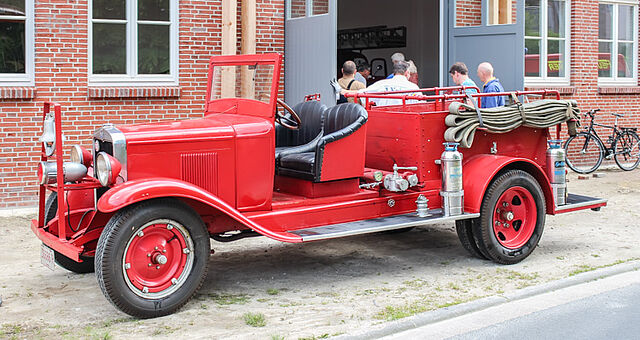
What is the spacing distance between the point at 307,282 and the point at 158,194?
1.69 metres

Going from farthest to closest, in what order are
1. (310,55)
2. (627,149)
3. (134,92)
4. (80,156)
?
(627,149), (310,55), (134,92), (80,156)

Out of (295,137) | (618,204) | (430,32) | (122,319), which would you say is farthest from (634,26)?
(122,319)

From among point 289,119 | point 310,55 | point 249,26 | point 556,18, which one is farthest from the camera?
point 556,18

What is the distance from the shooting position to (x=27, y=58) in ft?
30.8

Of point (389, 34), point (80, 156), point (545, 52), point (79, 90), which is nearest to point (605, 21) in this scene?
point (545, 52)

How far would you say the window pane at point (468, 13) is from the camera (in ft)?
42.0

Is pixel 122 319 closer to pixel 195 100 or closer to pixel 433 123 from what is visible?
pixel 433 123

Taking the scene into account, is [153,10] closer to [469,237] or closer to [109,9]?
[109,9]

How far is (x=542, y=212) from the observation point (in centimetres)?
713

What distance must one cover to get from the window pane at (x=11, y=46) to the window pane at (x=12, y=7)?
0.39 feet

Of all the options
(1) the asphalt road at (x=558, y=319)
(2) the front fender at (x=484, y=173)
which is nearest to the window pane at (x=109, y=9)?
(2) the front fender at (x=484, y=173)

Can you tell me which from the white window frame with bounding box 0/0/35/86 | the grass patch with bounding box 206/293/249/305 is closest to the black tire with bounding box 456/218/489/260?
the grass patch with bounding box 206/293/249/305

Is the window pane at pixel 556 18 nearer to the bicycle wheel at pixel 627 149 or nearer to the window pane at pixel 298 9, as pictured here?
the bicycle wheel at pixel 627 149

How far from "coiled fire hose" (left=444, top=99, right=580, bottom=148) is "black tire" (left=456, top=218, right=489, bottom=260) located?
2.35 ft
